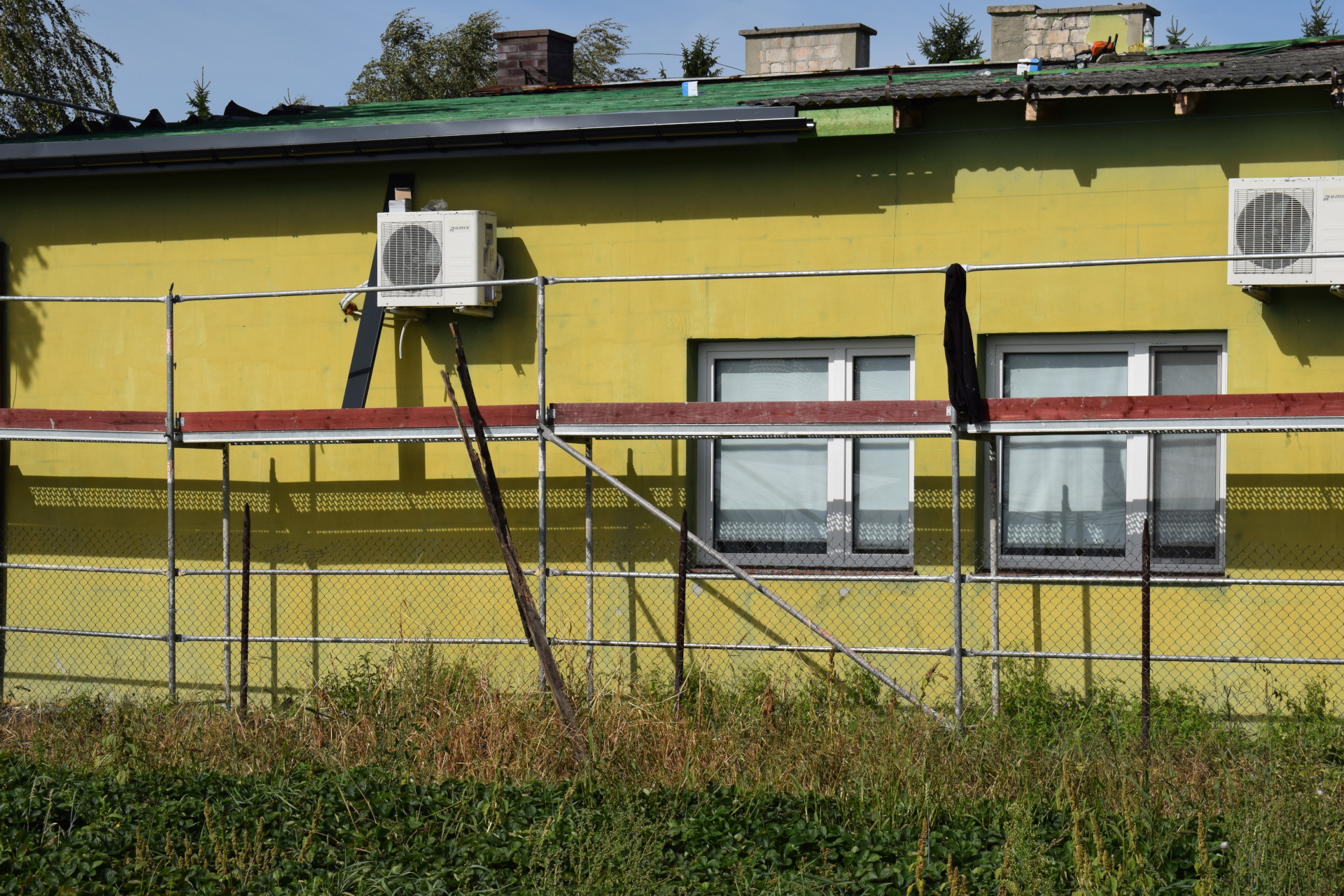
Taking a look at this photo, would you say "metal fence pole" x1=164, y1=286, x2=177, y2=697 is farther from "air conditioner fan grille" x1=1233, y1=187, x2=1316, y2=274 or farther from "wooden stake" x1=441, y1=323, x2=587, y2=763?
"air conditioner fan grille" x1=1233, y1=187, x2=1316, y2=274

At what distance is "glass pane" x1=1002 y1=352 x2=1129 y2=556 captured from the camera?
8.56 m

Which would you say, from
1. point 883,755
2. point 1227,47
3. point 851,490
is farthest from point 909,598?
point 1227,47

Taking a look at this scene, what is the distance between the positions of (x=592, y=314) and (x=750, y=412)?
1.72 m

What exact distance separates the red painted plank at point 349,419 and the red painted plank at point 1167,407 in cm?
299

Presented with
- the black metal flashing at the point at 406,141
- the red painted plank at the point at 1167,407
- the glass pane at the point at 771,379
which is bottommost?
the red painted plank at the point at 1167,407

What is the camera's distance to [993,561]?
8195mm

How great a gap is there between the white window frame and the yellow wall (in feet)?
0.46

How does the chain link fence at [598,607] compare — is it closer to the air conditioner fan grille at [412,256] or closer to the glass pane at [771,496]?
the glass pane at [771,496]

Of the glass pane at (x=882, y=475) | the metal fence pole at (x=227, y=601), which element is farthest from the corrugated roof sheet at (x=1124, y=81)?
the metal fence pole at (x=227, y=601)

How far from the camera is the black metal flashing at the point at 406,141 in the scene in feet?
28.6

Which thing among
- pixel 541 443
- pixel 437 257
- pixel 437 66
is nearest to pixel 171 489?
pixel 437 257

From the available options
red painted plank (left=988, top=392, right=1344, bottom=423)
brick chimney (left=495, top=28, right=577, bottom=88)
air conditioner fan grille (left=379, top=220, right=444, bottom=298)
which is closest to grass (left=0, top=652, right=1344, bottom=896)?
red painted plank (left=988, top=392, right=1344, bottom=423)

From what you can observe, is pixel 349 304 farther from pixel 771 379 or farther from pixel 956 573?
pixel 956 573

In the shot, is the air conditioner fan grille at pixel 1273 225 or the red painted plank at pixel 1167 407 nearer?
the red painted plank at pixel 1167 407
